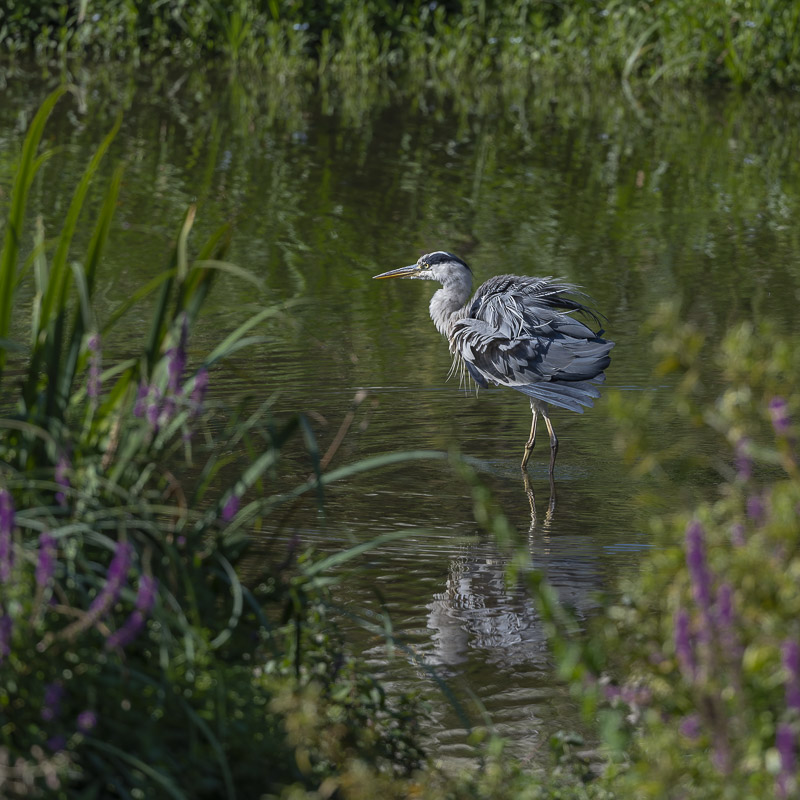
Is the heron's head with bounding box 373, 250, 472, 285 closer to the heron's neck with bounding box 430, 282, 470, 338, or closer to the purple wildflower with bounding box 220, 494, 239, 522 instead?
the heron's neck with bounding box 430, 282, 470, 338

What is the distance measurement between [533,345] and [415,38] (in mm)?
12127

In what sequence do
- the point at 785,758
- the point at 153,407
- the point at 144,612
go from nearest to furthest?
the point at 785,758, the point at 144,612, the point at 153,407

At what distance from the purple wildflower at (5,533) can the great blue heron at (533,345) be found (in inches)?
171

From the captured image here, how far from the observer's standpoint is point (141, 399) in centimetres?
334

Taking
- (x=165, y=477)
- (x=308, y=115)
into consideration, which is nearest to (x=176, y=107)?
(x=308, y=115)

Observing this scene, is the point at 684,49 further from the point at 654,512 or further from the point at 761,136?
the point at 654,512

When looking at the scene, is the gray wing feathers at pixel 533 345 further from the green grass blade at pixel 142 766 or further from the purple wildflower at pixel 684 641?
the purple wildflower at pixel 684 641

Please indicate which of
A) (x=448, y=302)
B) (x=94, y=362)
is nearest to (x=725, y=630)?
(x=94, y=362)

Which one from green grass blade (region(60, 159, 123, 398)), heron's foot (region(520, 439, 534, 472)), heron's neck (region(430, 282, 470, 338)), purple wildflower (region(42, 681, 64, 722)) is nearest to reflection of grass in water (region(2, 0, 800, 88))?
heron's neck (region(430, 282, 470, 338))

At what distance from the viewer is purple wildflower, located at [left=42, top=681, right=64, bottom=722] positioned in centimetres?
265

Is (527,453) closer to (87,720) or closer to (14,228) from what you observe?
(14,228)

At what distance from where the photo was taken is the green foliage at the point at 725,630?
7.88ft

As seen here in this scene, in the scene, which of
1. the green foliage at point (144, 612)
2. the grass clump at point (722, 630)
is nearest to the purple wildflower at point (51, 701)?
the green foliage at point (144, 612)

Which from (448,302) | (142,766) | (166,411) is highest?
(448,302)
